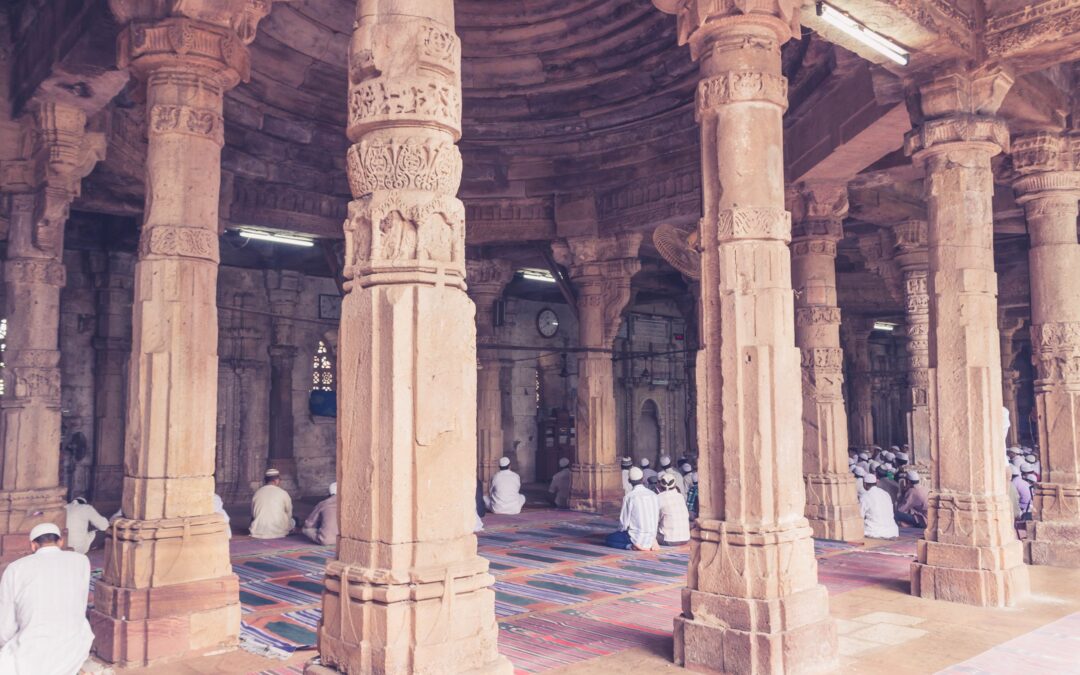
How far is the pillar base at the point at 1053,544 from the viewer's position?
901 cm

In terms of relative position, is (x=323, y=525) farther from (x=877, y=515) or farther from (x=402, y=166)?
(x=402, y=166)

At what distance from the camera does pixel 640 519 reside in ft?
34.4

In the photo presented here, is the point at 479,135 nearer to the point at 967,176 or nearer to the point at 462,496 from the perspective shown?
the point at 967,176

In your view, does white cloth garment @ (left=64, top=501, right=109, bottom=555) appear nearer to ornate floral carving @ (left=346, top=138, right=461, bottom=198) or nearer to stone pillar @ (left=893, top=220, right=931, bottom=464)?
ornate floral carving @ (left=346, top=138, right=461, bottom=198)

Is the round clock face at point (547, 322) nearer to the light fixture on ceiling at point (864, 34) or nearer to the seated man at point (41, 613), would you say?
the light fixture on ceiling at point (864, 34)

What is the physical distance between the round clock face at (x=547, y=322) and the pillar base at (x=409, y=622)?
57.8 ft

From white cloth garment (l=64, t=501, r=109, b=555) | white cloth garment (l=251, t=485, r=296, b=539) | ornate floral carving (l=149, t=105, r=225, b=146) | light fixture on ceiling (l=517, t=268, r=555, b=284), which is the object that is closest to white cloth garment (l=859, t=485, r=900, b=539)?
light fixture on ceiling (l=517, t=268, r=555, b=284)

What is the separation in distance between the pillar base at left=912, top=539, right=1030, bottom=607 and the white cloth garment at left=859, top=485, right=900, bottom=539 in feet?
13.4

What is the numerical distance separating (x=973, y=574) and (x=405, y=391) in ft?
19.6

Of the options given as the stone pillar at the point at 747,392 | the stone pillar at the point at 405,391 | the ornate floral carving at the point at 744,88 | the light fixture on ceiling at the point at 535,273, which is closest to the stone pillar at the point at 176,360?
the stone pillar at the point at 405,391

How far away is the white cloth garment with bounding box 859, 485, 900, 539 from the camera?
1161 cm

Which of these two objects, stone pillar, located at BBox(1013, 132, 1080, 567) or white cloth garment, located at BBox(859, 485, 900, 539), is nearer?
stone pillar, located at BBox(1013, 132, 1080, 567)

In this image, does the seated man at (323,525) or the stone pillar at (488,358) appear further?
the stone pillar at (488,358)

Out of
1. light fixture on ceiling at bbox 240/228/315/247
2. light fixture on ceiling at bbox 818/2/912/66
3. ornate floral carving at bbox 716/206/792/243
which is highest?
light fixture on ceiling at bbox 818/2/912/66
